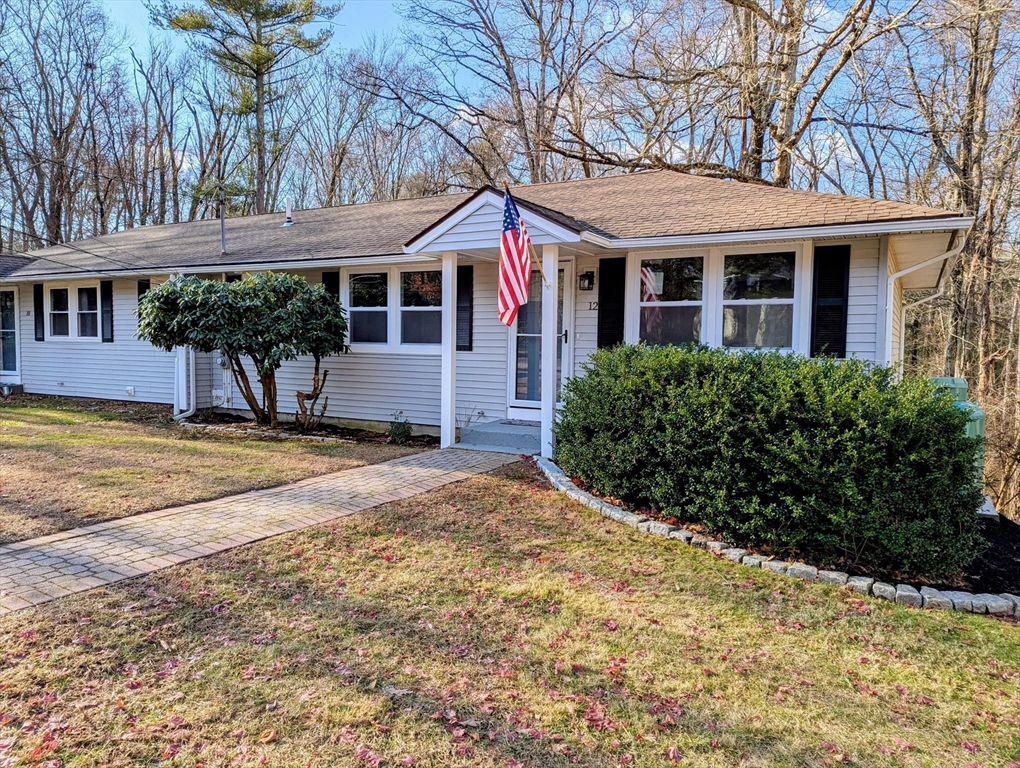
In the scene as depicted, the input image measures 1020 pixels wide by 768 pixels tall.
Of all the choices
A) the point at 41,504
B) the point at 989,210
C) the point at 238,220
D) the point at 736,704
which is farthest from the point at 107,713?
the point at 989,210

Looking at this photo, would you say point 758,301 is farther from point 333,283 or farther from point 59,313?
point 59,313

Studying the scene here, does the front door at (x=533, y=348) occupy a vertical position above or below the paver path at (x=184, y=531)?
above

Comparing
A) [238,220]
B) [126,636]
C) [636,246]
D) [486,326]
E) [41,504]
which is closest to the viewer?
[126,636]

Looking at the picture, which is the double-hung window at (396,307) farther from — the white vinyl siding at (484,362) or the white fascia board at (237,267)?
the white vinyl siding at (484,362)

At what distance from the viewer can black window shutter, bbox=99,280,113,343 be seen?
1255 centimetres

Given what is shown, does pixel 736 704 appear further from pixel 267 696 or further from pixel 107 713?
A: pixel 107 713

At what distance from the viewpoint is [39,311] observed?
A: 44.9ft

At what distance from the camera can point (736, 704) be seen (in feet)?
8.84

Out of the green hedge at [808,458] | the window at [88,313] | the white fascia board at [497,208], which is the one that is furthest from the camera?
the window at [88,313]

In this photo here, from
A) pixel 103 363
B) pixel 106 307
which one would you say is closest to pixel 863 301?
pixel 106 307

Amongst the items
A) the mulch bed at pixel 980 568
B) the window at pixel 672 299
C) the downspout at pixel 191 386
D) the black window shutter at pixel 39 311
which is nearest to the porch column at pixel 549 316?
the window at pixel 672 299

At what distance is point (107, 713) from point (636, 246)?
21.4 feet

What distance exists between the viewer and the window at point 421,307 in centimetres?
934

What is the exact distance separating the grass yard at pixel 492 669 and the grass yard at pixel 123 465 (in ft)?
6.21
